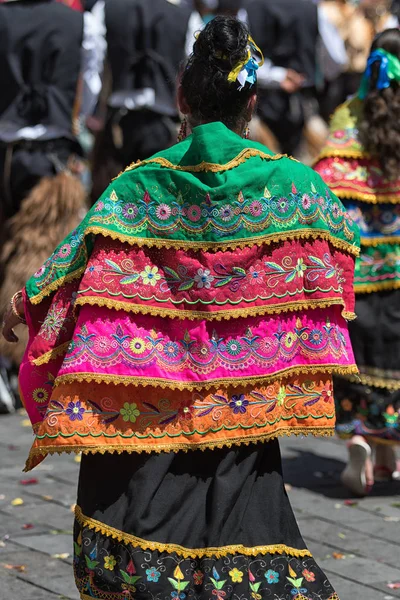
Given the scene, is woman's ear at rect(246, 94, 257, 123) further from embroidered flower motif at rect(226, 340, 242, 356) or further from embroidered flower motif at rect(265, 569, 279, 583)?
embroidered flower motif at rect(265, 569, 279, 583)

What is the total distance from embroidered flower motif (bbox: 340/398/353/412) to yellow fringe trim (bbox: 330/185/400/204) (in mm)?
877

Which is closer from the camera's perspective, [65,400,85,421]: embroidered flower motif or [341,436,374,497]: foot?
[65,400,85,421]: embroidered flower motif

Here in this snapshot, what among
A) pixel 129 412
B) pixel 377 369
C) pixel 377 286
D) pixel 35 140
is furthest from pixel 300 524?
pixel 35 140

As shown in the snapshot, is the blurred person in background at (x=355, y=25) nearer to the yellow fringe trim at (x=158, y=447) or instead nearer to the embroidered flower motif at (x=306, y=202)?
the embroidered flower motif at (x=306, y=202)

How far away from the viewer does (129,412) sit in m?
2.88

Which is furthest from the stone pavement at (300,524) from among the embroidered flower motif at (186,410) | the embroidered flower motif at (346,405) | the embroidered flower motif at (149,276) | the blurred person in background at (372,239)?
the embroidered flower motif at (149,276)

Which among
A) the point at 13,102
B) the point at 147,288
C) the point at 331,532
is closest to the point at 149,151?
the point at 13,102

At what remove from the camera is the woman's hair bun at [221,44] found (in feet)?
9.54

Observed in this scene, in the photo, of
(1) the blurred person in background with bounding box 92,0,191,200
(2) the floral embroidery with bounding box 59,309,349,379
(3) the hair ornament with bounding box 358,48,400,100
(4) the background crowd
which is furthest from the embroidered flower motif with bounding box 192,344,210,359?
(1) the blurred person in background with bounding box 92,0,191,200

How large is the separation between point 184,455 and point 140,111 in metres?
5.15

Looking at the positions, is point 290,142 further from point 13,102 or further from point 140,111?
point 13,102

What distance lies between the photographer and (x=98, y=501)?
2914 mm

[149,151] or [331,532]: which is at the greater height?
[149,151]

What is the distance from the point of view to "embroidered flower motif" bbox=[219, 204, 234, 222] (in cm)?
284
